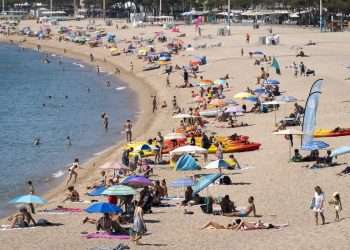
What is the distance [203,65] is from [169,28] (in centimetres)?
4305

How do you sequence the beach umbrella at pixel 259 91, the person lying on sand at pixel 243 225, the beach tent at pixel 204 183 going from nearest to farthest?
the person lying on sand at pixel 243 225 → the beach tent at pixel 204 183 → the beach umbrella at pixel 259 91

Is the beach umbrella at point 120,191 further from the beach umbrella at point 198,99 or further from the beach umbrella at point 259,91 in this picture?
the beach umbrella at point 198,99

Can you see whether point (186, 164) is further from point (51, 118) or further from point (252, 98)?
point (51, 118)

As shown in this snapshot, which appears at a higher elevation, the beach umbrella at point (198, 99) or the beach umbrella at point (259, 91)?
the beach umbrella at point (259, 91)

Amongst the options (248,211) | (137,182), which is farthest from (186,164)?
(248,211)

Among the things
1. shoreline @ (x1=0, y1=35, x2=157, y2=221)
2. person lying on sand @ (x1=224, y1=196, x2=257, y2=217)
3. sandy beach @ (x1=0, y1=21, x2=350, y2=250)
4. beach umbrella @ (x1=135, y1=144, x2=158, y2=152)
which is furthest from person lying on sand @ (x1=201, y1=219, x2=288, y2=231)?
beach umbrella @ (x1=135, y1=144, x2=158, y2=152)

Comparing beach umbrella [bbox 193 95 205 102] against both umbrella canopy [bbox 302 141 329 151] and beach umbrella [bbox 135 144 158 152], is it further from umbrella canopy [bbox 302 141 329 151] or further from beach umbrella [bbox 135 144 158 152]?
umbrella canopy [bbox 302 141 329 151]

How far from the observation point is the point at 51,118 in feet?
167

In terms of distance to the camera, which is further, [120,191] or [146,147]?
[146,147]

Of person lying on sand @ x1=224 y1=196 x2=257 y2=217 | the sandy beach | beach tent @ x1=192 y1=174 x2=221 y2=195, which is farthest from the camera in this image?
beach tent @ x1=192 y1=174 x2=221 y2=195

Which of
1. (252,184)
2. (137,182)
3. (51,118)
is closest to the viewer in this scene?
(137,182)

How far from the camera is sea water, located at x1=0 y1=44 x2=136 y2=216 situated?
A: 115 feet

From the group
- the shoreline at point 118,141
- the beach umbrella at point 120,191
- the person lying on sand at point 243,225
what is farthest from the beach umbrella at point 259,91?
the person lying on sand at point 243,225

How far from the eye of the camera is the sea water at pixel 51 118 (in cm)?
3503
